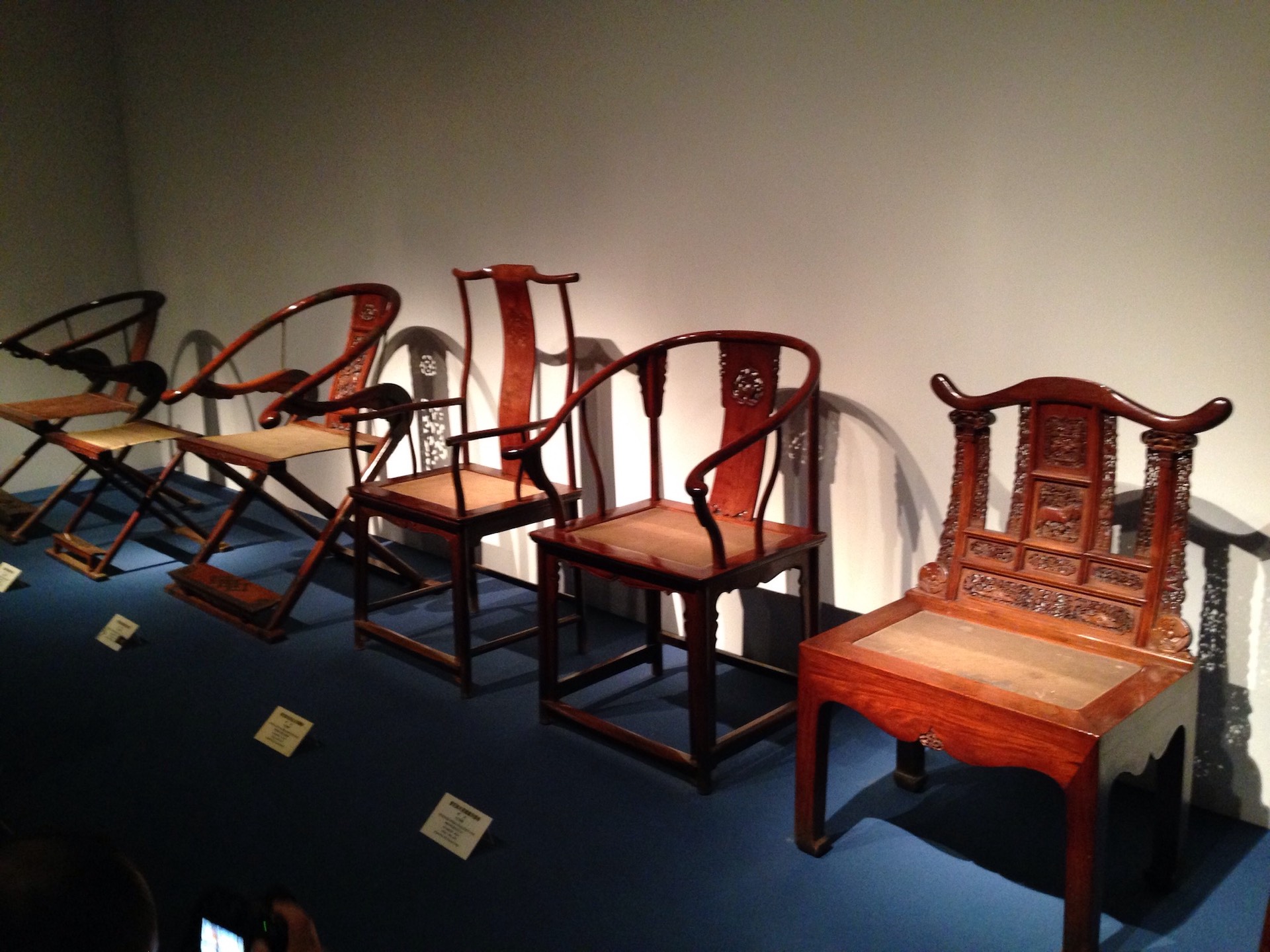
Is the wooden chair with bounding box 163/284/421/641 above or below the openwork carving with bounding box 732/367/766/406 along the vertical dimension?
below

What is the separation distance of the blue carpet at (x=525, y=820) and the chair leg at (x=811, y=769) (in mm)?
47

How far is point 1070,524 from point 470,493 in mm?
1727

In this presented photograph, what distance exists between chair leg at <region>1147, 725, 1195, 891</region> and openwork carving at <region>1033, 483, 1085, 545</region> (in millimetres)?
421

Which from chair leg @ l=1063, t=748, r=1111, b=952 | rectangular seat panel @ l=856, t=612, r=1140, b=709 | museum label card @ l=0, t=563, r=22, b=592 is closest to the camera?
chair leg @ l=1063, t=748, r=1111, b=952

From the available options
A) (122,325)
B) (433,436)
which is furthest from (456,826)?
(122,325)

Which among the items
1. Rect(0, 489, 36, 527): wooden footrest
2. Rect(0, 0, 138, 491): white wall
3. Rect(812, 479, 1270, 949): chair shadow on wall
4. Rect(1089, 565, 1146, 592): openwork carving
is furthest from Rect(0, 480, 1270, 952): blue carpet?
A: Rect(0, 0, 138, 491): white wall

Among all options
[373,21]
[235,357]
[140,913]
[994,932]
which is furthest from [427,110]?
[140,913]

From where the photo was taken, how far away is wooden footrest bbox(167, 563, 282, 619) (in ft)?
11.3

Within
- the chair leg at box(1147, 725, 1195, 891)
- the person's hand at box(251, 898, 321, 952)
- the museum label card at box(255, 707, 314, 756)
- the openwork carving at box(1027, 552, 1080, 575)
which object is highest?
the person's hand at box(251, 898, 321, 952)

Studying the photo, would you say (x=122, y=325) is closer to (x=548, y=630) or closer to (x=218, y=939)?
(x=548, y=630)

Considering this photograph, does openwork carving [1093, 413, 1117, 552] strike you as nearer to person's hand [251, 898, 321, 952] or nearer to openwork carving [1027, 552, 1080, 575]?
openwork carving [1027, 552, 1080, 575]

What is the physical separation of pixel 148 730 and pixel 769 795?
64.4 inches

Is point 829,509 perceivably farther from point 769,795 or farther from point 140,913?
point 140,913

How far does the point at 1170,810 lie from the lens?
1.93 metres
